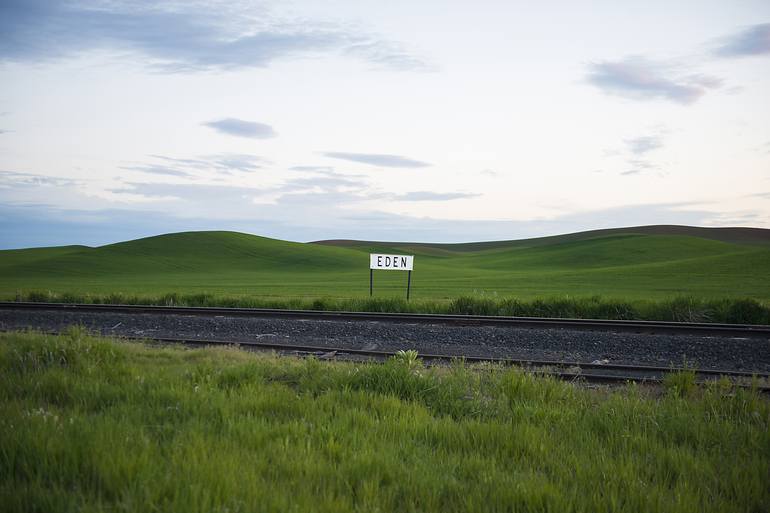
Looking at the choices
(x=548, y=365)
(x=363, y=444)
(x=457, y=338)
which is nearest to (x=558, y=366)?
(x=548, y=365)

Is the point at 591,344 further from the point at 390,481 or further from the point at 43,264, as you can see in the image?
the point at 43,264

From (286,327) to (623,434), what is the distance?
35.4 ft

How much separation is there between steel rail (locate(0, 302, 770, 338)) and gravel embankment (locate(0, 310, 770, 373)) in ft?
1.68

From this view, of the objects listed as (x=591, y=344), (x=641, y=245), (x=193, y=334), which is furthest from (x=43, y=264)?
(x=641, y=245)

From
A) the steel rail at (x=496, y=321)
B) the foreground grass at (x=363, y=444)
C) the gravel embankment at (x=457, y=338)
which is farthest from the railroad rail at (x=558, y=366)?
the steel rail at (x=496, y=321)

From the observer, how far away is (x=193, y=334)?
14.0m

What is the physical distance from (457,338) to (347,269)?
50.4m

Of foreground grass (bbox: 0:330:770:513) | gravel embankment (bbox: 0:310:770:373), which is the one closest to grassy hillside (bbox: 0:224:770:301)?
gravel embankment (bbox: 0:310:770:373)

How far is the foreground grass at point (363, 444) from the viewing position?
3627 millimetres

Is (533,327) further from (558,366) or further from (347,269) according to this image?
(347,269)

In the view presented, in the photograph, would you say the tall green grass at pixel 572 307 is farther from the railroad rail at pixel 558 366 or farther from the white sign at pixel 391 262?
the railroad rail at pixel 558 366

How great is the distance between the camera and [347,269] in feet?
207

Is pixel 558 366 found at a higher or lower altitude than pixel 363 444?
lower

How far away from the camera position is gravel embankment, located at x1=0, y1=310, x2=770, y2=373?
1123 cm
